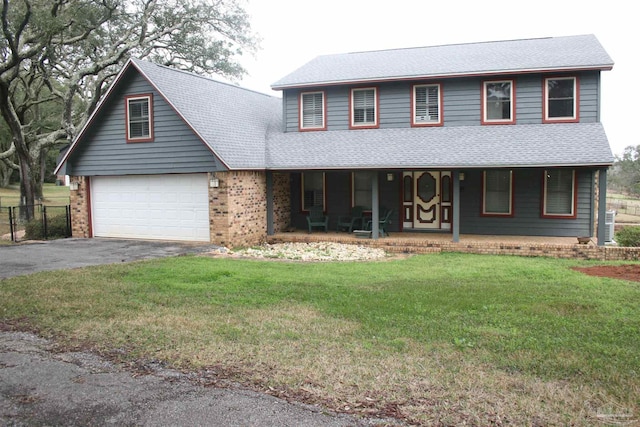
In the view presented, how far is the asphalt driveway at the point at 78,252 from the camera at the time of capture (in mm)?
12148

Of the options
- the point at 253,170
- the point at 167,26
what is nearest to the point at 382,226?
the point at 253,170

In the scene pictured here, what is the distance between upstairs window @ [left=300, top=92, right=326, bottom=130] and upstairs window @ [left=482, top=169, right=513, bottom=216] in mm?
5504

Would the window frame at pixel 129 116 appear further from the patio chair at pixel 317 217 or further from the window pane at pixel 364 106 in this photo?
the window pane at pixel 364 106

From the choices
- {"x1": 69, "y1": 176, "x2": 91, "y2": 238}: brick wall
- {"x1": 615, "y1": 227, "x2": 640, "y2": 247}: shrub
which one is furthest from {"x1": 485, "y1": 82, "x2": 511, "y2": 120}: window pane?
{"x1": 69, "y1": 176, "x2": 91, "y2": 238}: brick wall

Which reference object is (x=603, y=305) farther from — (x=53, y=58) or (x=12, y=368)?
(x=53, y=58)

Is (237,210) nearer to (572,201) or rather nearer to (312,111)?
(312,111)

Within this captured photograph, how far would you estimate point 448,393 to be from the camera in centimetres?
500

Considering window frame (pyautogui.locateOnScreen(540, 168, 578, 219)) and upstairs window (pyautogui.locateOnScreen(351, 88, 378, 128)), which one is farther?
upstairs window (pyautogui.locateOnScreen(351, 88, 378, 128))

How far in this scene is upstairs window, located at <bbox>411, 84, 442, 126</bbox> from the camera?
16.8 meters

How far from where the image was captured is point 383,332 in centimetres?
683

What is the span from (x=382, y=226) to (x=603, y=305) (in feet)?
29.9

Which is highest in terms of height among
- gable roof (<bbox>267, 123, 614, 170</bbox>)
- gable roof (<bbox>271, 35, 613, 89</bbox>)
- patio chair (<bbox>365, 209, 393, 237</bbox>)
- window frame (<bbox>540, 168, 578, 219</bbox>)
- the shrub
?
gable roof (<bbox>271, 35, 613, 89</bbox>)

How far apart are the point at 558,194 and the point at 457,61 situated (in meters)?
5.17

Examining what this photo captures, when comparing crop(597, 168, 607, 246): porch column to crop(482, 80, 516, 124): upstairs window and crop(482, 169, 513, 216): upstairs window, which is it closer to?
crop(482, 169, 513, 216): upstairs window
